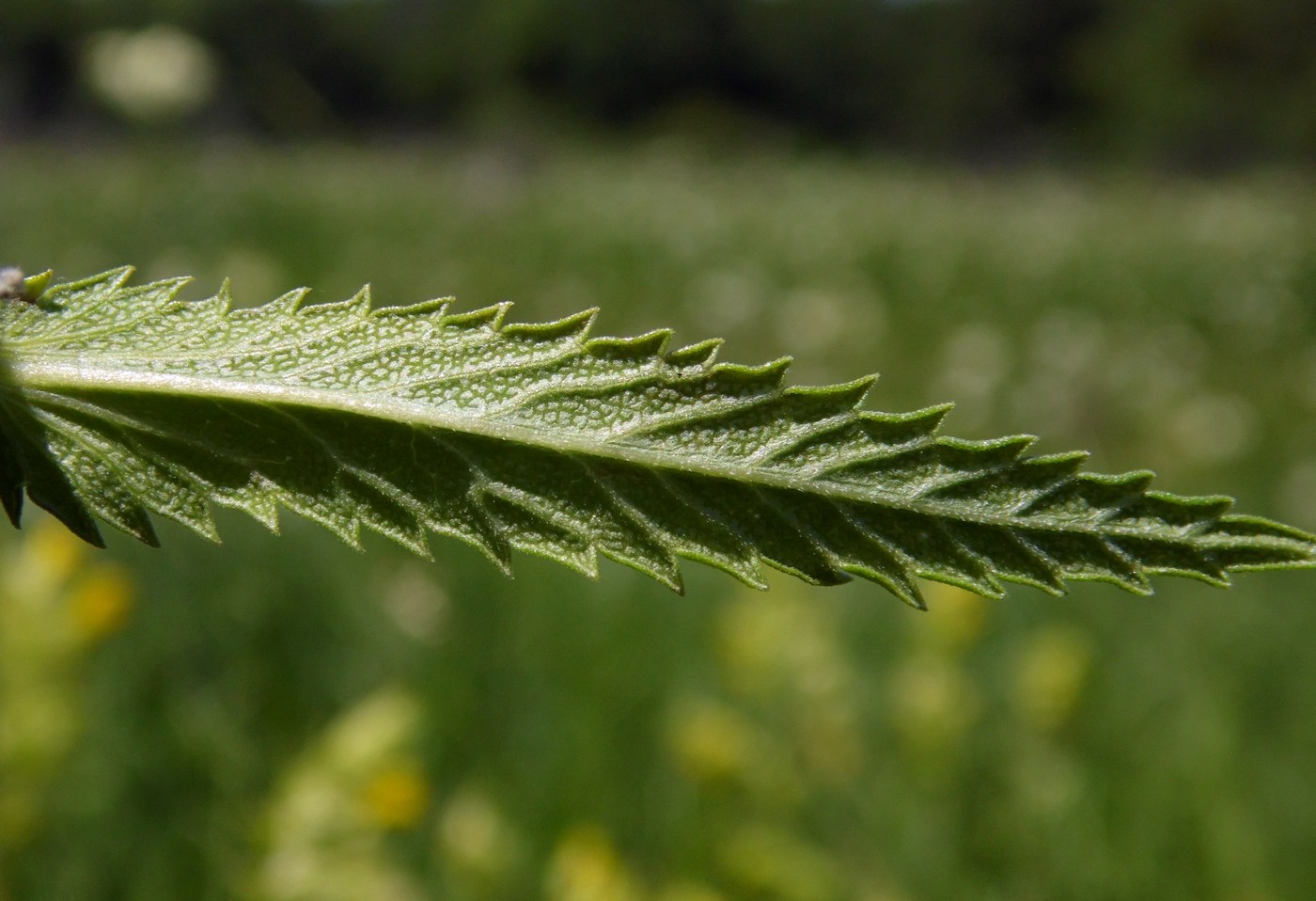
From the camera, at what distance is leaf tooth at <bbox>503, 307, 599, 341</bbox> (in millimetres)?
238

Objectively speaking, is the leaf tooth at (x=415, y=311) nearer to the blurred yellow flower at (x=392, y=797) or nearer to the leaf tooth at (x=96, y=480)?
the leaf tooth at (x=96, y=480)

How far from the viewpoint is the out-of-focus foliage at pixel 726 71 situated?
40.6 feet

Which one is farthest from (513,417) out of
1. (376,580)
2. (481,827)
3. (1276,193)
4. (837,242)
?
(1276,193)

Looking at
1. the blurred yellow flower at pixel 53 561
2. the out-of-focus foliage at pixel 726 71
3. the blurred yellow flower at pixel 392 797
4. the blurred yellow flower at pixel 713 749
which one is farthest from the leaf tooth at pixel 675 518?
the out-of-focus foliage at pixel 726 71

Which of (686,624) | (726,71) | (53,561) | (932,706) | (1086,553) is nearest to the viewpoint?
(1086,553)

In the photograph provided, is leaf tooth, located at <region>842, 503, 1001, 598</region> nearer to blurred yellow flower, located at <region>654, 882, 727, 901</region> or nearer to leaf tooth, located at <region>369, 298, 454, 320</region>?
leaf tooth, located at <region>369, 298, 454, 320</region>

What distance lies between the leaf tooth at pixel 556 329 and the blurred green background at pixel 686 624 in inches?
21.5

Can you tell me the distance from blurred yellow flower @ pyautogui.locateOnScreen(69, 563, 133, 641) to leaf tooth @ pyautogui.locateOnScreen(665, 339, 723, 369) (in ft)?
2.53

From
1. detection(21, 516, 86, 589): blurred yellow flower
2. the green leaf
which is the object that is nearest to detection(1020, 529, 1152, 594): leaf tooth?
the green leaf

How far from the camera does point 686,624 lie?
1.87 meters

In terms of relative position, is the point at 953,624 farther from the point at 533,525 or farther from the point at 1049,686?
the point at 533,525

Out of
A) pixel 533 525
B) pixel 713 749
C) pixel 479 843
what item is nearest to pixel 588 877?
pixel 479 843

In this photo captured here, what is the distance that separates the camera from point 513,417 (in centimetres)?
23

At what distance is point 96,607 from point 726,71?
794 inches
